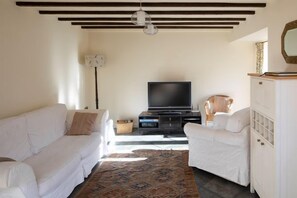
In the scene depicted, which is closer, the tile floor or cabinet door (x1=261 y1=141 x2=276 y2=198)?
cabinet door (x1=261 y1=141 x2=276 y2=198)

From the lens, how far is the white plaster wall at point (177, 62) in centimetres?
664

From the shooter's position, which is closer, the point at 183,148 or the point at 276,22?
the point at 276,22

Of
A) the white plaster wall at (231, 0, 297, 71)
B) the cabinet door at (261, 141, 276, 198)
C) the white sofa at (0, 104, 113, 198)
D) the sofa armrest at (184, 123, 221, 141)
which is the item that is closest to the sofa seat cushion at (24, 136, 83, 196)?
the white sofa at (0, 104, 113, 198)

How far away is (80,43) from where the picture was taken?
625cm

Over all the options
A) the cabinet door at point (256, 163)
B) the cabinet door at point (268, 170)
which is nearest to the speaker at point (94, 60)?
the cabinet door at point (256, 163)

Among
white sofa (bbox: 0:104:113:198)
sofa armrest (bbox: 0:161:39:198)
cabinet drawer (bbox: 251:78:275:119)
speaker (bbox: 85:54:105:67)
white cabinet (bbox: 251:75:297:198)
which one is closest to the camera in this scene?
sofa armrest (bbox: 0:161:39:198)

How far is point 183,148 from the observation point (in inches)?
198

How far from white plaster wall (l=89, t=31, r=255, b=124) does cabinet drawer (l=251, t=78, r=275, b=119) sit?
369 cm

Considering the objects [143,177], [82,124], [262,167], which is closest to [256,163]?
[262,167]

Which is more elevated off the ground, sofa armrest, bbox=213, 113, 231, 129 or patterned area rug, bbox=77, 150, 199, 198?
sofa armrest, bbox=213, 113, 231, 129

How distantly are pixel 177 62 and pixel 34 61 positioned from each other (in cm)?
354

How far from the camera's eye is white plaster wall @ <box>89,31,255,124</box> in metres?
6.64

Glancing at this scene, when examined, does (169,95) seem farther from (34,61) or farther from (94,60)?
(34,61)

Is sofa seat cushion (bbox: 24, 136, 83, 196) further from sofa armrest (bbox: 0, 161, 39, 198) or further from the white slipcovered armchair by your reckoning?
the white slipcovered armchair
